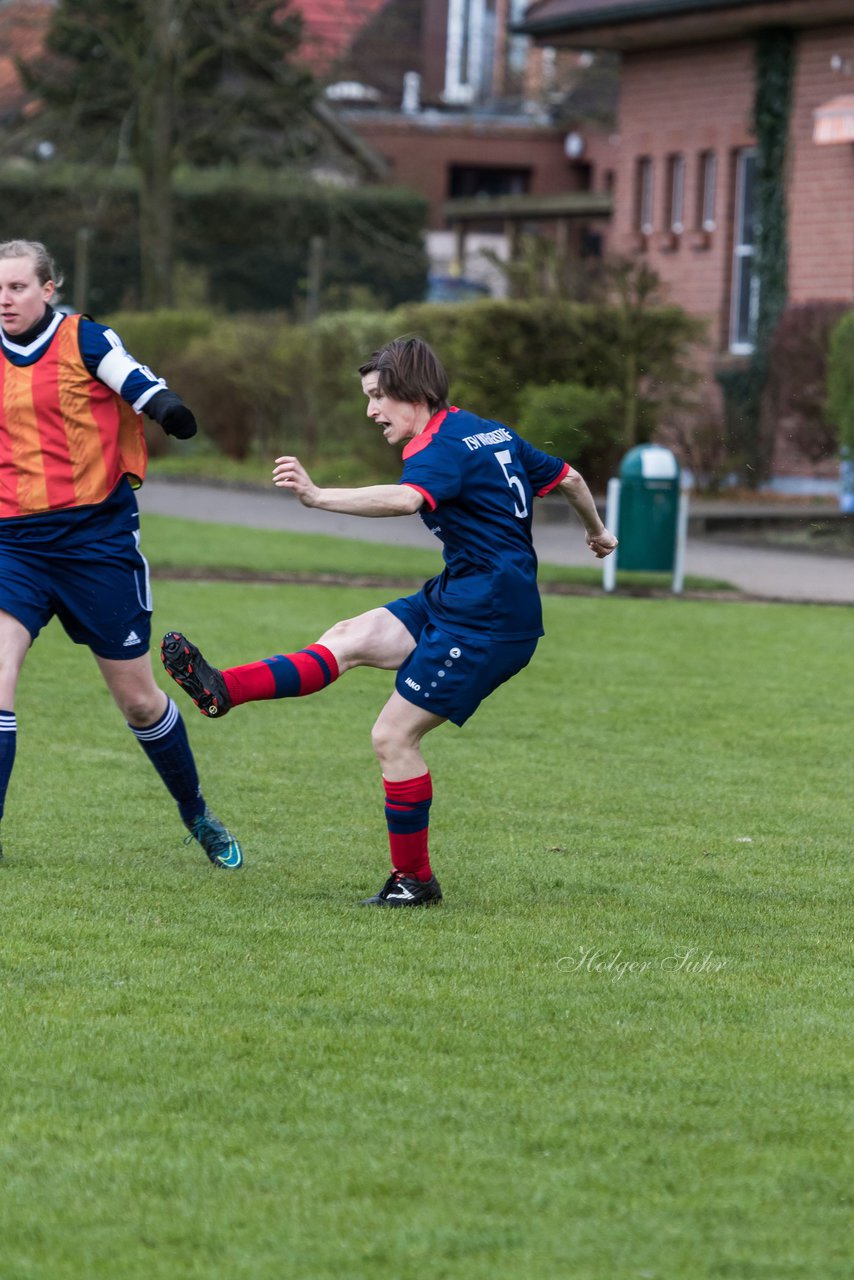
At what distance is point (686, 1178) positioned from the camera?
3.89 m

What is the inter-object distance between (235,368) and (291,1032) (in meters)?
21.9

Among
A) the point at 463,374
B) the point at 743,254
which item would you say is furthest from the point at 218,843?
the point at 743,254

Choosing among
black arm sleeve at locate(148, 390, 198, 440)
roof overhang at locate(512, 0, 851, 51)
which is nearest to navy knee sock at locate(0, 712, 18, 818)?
black arm sleeve at locate(148, 390, 198, 440)

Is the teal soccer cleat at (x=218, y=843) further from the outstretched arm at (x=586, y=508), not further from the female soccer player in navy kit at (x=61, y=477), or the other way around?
the outstretched arm at (x=586, y=508)

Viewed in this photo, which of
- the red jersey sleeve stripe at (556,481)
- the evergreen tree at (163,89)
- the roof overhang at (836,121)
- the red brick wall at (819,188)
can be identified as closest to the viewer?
the red jersey sleeve stripe at (556,481)

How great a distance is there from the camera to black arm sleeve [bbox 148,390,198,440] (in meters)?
5.96

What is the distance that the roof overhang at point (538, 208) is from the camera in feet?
116

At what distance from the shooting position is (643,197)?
91.2 ft

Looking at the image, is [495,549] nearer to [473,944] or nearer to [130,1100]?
[473,944]

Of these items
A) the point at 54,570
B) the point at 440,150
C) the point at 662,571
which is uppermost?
the point at 440,150

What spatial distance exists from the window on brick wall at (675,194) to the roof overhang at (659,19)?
1511mm

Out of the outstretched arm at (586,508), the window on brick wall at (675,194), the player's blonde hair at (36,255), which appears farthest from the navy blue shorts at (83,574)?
the window on brick wall at (675,194)

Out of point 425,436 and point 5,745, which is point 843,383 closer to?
point 425,436

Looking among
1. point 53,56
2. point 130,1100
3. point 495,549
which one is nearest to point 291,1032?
point 130,1100
